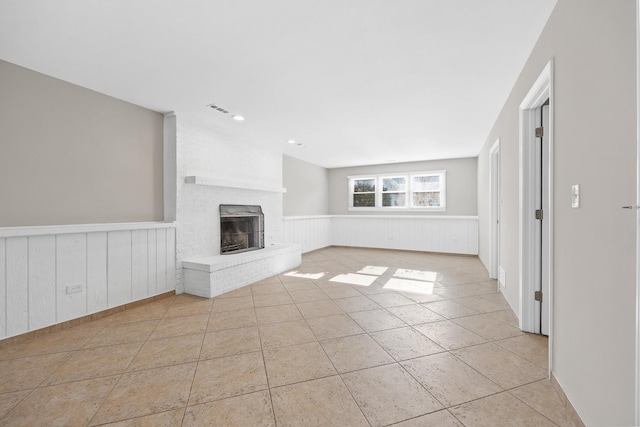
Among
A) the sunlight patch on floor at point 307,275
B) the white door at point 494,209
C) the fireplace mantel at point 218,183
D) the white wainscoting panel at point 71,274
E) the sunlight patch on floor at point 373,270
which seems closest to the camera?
the white wainscoting panel at point 71,274

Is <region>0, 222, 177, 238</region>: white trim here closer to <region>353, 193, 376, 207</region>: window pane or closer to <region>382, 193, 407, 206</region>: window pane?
<region>353, 193, 376, 207</region>: window pane

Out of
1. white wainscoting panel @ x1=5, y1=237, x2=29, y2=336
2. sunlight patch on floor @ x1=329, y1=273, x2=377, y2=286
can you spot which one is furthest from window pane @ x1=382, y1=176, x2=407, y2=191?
white wainscoting panel @ x1=5, y1=237, x2=29, y2=336

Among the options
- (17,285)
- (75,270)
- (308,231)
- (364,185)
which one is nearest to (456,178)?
(364,185)

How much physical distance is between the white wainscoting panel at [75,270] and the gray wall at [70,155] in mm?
185

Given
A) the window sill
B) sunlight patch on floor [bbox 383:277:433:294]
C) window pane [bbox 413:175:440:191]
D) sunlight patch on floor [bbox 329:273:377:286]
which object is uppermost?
window pane [bbox 413:175:440:191]

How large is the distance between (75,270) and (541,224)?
179 inches

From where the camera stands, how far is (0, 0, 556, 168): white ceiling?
1819mm

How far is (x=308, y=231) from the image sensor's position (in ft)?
23.8

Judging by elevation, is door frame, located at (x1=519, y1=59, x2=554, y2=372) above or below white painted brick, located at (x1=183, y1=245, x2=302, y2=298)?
above

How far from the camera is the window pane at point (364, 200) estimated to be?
316 inches

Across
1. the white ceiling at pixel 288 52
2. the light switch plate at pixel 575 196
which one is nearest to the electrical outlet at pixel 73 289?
the white ceiling at pixel 288 52

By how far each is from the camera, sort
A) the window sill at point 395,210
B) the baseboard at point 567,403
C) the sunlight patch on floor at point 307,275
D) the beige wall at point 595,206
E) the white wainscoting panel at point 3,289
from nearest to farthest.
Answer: the beige wall at point 595,206 < the baseboard at point 567,403 < the white wainscoting panel at point 3,289 < the sunlight patch on floor at point 307,275 < the window sill at point 395,210

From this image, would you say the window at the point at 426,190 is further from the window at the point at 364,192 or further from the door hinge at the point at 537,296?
the door hinge at the point at 537,296

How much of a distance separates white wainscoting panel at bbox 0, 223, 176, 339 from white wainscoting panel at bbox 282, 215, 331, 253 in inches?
119
